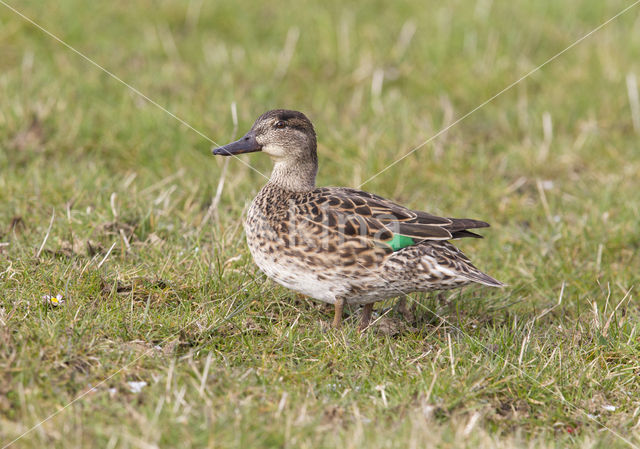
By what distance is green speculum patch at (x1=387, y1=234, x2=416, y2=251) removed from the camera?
441cm

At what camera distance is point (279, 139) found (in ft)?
16.3

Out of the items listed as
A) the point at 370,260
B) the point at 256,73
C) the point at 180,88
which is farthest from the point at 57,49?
the point at 370,260

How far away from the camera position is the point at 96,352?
395 centimetres

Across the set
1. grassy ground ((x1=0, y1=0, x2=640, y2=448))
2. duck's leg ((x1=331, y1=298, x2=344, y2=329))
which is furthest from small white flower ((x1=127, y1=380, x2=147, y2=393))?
duck's leg ((x1=331, y1=298, x2=344, y2=329))

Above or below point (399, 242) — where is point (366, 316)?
below

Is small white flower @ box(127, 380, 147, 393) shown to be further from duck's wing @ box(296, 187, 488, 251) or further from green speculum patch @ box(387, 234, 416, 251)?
green speculum patch @ box(387, 234, 416, 251)

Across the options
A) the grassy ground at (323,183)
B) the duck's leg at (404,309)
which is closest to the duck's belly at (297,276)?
the grassy ground at (323,183)

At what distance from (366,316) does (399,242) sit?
583mm

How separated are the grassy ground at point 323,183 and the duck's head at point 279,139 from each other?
0.65 m

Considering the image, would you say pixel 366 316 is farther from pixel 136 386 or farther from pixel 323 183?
pixel 323 183

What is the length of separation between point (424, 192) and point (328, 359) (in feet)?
9.49

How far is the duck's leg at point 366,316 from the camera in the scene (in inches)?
184

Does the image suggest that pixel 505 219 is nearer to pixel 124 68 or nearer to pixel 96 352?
pixel 96 352

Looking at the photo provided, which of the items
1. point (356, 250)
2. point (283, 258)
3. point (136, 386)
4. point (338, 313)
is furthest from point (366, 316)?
point (136, 386)
